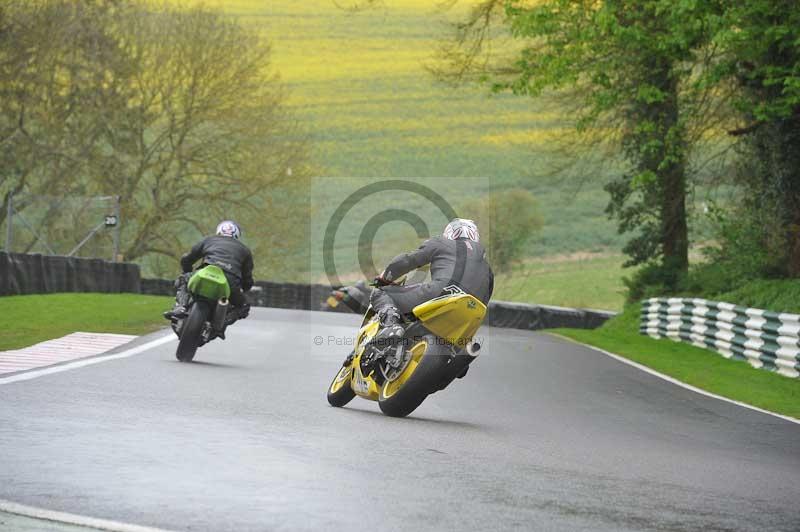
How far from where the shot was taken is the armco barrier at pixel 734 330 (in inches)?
790

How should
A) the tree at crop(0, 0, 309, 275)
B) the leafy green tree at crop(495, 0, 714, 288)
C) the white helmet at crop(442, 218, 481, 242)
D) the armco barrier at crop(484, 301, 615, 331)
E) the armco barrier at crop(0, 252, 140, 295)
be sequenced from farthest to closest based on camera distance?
the tree at crop(0, 0, 309, 275) < the armco barrier at crop(484, 301, 615, 331) < the armco barrier at crop(0, 252, 140, 295) < the leafy green tree at crop(495, 0, 714, 288) < the white helmet at crop(442, 218, 481, 242)

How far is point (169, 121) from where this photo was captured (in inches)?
2149

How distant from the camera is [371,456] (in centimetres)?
869

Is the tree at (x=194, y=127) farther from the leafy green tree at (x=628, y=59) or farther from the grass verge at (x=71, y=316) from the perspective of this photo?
the leafy green tree at (x=628, y=59)

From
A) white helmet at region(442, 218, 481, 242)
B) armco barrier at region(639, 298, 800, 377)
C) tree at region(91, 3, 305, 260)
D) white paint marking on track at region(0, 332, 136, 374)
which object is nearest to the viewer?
white helmet at region(442, 218, 481, 242)

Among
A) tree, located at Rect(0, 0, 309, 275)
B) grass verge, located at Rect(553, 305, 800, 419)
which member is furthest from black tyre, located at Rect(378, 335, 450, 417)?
tree, located at Rect(0, 0, 309, 275)

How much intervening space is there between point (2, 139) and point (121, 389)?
3947cm

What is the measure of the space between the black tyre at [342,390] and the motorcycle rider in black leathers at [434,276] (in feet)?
2.83

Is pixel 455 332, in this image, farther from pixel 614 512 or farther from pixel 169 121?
pixel 169 121

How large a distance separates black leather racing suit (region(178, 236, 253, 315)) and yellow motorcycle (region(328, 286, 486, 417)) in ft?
15.3

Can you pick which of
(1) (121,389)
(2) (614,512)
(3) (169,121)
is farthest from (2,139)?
(2) (614,512)

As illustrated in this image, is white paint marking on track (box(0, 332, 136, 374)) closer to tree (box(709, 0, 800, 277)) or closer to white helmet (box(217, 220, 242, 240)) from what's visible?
white helmet (box(217, 220, 242, 240))

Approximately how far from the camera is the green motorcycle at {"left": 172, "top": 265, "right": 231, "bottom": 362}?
Result: 1523 cm

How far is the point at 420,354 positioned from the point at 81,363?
508 cm
